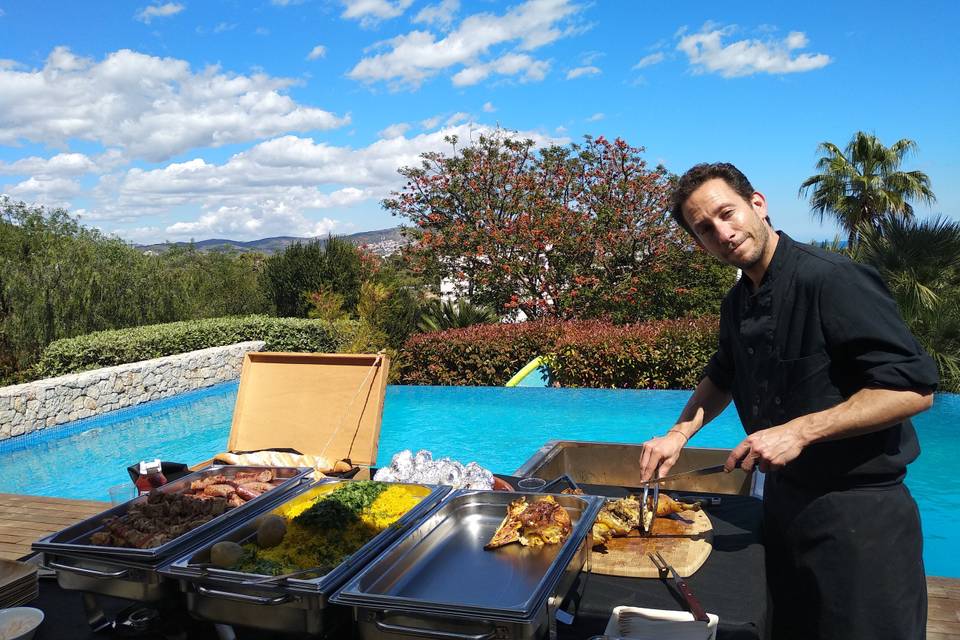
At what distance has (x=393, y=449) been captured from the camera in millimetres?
8219

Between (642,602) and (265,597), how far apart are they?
36.3 inches

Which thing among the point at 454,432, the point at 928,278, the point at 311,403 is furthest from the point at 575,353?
the point at 311,403

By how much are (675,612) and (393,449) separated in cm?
683

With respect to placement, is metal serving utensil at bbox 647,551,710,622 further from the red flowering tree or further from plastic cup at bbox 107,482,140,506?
the red flowering tree

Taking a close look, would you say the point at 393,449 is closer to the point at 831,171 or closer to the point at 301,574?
the point at 301,574

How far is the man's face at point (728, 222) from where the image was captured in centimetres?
192

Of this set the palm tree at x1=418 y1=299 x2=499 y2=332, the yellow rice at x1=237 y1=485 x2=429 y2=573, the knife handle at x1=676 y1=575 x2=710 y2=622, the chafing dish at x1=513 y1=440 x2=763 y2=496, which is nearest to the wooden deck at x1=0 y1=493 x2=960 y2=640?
the chafing dish at x1=513 y1=440 x2=763 y2=496

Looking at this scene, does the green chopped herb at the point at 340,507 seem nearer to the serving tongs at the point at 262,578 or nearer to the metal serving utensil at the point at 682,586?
the serving tongs at the point at 262,578

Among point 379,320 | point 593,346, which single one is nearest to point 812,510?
point 593,346

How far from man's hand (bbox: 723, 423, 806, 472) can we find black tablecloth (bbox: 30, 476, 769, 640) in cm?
35

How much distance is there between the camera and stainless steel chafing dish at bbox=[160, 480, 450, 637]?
1.51 meters

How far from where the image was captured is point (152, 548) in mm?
1725

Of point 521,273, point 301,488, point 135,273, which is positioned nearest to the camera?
point 301,488

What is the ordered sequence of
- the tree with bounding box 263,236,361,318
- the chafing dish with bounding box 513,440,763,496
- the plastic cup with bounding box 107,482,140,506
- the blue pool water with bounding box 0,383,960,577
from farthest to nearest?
1. the tree with bounding box 263,236,361,318
2. the blue pool water with bounding box 0,383,960,577
3. the chafing dish with bounding box 513,440,763,496
4. the plastic cup with bounding box 107,482,140,506
